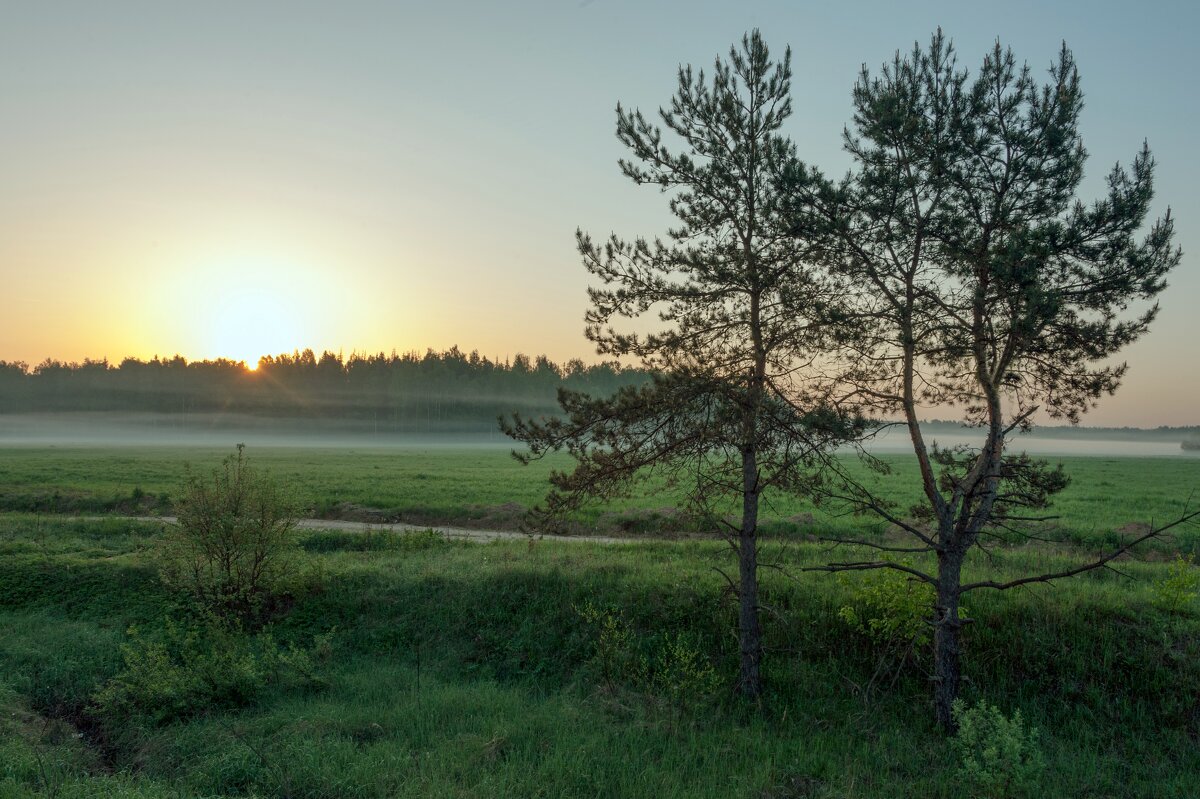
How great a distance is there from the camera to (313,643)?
1373cm

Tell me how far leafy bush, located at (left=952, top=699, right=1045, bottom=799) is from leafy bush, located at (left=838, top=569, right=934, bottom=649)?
1.90 metres

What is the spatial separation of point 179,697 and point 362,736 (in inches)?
141

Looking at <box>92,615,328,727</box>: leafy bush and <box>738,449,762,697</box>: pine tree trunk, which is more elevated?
<box>738,449,762,697</box>: pine tree trunk

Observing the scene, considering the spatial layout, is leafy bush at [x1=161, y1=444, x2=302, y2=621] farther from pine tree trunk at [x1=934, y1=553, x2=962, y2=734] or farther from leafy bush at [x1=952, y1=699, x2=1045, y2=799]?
leafy bush at [x1=952, y1=699, x2=1045, y2=799]

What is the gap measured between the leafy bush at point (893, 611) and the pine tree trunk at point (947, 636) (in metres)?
0.37

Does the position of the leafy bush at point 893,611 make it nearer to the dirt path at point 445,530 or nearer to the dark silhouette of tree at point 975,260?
the dark silhouette of tree at point 975,260

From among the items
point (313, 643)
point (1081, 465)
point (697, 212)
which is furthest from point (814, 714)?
point (1081, 465)

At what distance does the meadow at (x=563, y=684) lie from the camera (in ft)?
27.7

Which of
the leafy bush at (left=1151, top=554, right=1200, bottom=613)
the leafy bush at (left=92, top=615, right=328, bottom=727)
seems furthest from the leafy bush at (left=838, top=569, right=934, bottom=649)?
the leafy bush at (left=92, top=615, right=328, bottom=727)

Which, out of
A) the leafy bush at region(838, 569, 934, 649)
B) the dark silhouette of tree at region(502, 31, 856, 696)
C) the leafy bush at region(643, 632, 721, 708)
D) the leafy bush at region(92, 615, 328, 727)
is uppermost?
the dark silhouette of tree at region(502, 31, 856, 696)

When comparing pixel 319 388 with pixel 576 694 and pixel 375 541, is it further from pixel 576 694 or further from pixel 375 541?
pixel 576 694

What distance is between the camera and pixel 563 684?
12062mm

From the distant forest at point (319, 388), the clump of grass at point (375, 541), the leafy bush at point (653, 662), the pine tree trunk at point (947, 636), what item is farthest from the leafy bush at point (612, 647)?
the distant forest at point (319, 388)

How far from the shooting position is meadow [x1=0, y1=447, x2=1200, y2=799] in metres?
8.44
